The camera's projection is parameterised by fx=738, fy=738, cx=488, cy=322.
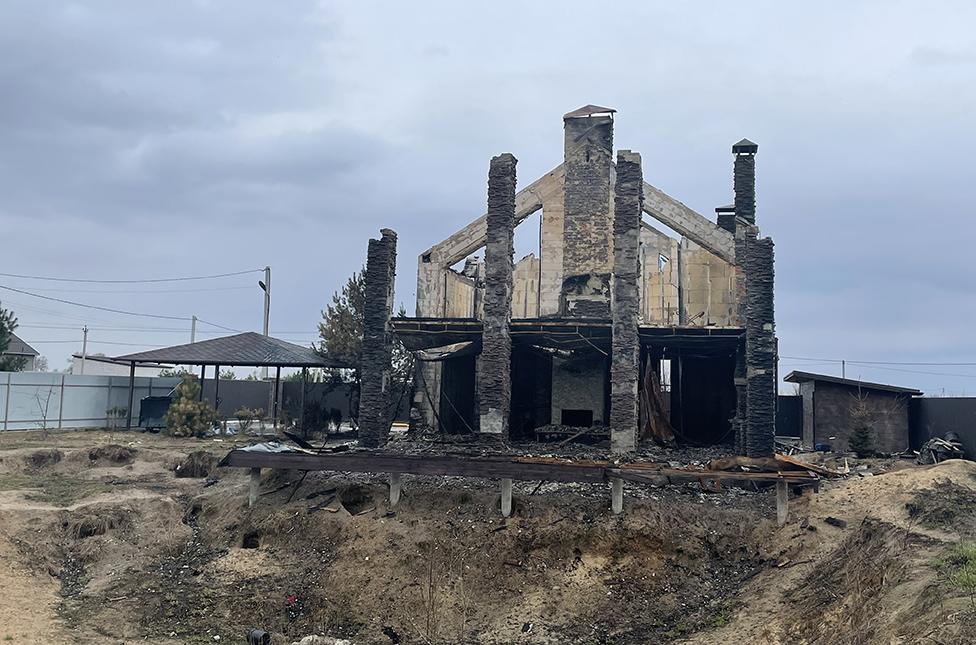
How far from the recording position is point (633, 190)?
19688 millimetres

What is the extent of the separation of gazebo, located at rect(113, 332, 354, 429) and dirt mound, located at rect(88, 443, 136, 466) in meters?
6.42

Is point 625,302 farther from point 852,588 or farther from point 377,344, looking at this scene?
point 852,588

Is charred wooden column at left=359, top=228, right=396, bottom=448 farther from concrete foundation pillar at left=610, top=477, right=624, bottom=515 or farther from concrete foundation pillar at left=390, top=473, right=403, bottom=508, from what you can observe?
concrete foundation pillar at left=610, top=477, right=624, bottom=515

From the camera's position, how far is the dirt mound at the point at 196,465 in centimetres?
2103

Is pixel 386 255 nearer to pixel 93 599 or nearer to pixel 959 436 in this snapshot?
pixel 93 599

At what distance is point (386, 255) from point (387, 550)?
376 inches

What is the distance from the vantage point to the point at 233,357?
95.5 feet

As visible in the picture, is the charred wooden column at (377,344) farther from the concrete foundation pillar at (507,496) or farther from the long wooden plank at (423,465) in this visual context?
the concrete foundation pillar at (507,496)

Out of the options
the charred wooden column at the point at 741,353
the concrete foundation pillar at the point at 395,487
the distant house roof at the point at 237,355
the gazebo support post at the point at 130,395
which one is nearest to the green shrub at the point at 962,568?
the charred wooden column at the point at 741,353

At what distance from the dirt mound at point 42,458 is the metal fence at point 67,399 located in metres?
6.31

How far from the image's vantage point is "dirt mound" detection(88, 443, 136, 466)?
21.3 meters

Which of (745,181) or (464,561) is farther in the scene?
(745,181)

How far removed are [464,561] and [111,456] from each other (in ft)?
43.2

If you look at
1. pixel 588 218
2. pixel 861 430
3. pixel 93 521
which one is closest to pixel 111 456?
pixel 93 521
